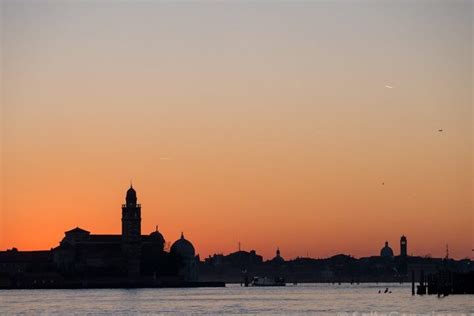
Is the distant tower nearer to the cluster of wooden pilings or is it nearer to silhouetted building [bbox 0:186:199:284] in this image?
silhouetted building [bbox 0:186:199:284]

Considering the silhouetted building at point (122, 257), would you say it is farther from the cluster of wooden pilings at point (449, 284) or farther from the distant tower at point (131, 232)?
the cluster of wooden pilings at point (449, 284)

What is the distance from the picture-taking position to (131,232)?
605 feet

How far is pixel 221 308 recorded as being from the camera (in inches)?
4173

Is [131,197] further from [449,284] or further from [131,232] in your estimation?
[449,284]

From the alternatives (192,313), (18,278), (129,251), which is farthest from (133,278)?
(192,313)

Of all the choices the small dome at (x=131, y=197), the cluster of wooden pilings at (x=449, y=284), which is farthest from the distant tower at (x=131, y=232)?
the cluster of wooden pilings at (x=449, y=284)

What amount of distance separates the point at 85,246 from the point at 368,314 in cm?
10459

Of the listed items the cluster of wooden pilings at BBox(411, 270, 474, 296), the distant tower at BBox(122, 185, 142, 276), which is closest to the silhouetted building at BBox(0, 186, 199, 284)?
the distant tower at BBox(122, 185, 142, 276)

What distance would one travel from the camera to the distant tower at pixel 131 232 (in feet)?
602

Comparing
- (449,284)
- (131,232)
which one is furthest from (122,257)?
(449,284)

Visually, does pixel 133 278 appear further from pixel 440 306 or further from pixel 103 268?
pixel 440 306

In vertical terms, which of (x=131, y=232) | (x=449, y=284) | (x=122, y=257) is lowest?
(x=449, y=284)

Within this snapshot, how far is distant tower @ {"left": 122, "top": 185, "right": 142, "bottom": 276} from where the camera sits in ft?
602

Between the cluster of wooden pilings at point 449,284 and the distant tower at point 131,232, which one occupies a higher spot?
the distant tower at point 131,232
